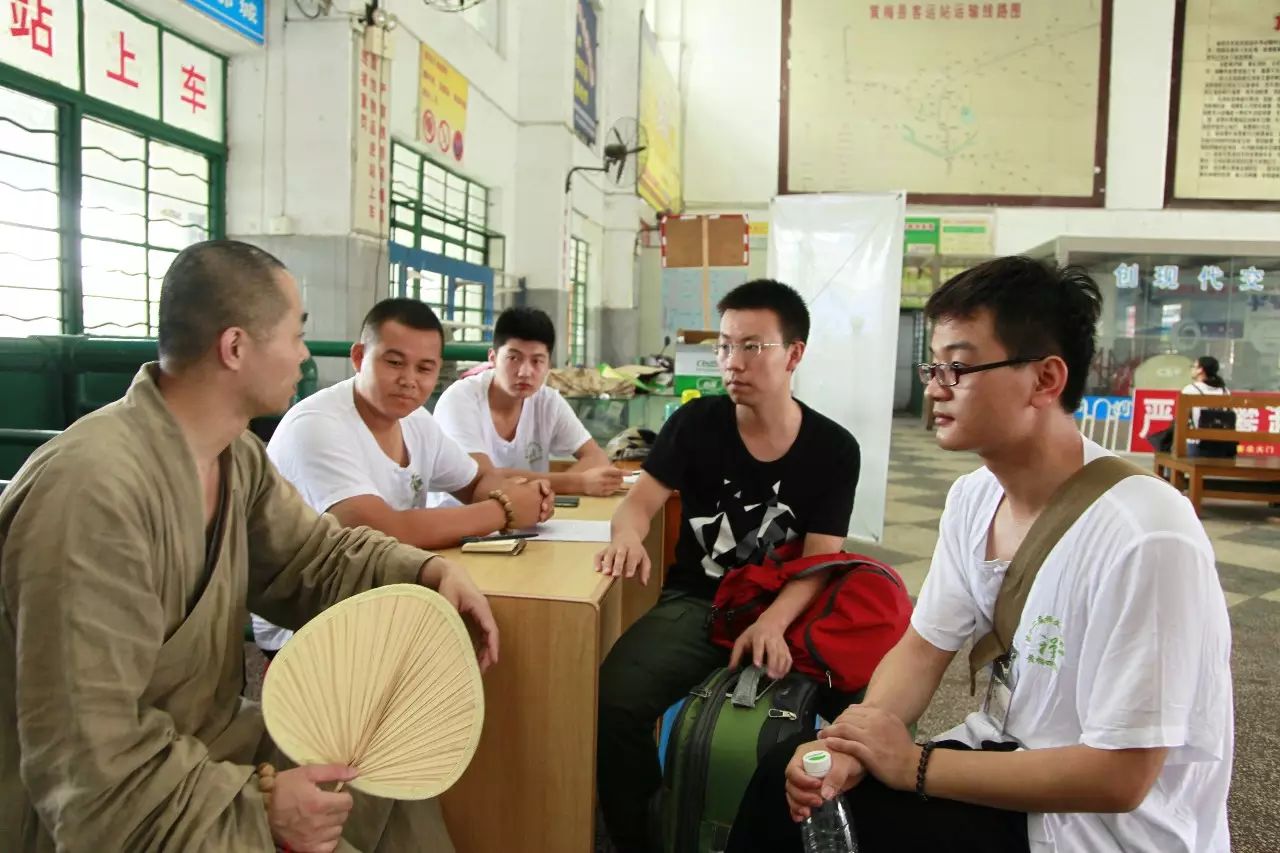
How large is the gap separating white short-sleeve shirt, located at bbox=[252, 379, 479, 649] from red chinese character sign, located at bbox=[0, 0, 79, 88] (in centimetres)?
284

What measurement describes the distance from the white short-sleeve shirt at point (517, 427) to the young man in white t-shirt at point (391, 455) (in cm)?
50

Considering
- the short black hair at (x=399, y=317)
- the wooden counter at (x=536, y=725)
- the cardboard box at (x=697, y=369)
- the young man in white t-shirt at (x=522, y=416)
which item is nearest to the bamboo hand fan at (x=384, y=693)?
the wooden counter at (x=536, y=725)

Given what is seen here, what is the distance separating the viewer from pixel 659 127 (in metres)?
10.8

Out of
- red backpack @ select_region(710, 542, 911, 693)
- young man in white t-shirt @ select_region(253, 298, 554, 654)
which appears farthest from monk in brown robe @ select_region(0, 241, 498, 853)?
red backpack @ select_region(710, 542, 911, 693)

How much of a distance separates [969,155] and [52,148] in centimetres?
1114

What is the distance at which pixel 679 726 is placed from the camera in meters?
1.67

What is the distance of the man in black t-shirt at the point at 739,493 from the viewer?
73.2 inches

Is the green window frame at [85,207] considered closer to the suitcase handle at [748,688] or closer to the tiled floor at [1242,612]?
the suitcase handle at [748,688]

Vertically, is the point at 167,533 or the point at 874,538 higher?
the point at 167,533

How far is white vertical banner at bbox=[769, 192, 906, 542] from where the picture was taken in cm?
468

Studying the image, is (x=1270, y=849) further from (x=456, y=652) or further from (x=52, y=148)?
(x=52, y=148)

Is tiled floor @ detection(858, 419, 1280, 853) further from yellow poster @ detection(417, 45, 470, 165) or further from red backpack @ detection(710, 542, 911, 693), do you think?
yellow poster @ detection(417, 45, 470, 165)

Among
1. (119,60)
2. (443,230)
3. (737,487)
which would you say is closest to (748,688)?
(737,487)

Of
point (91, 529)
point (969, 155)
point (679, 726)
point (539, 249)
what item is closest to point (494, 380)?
point (679, 726)
